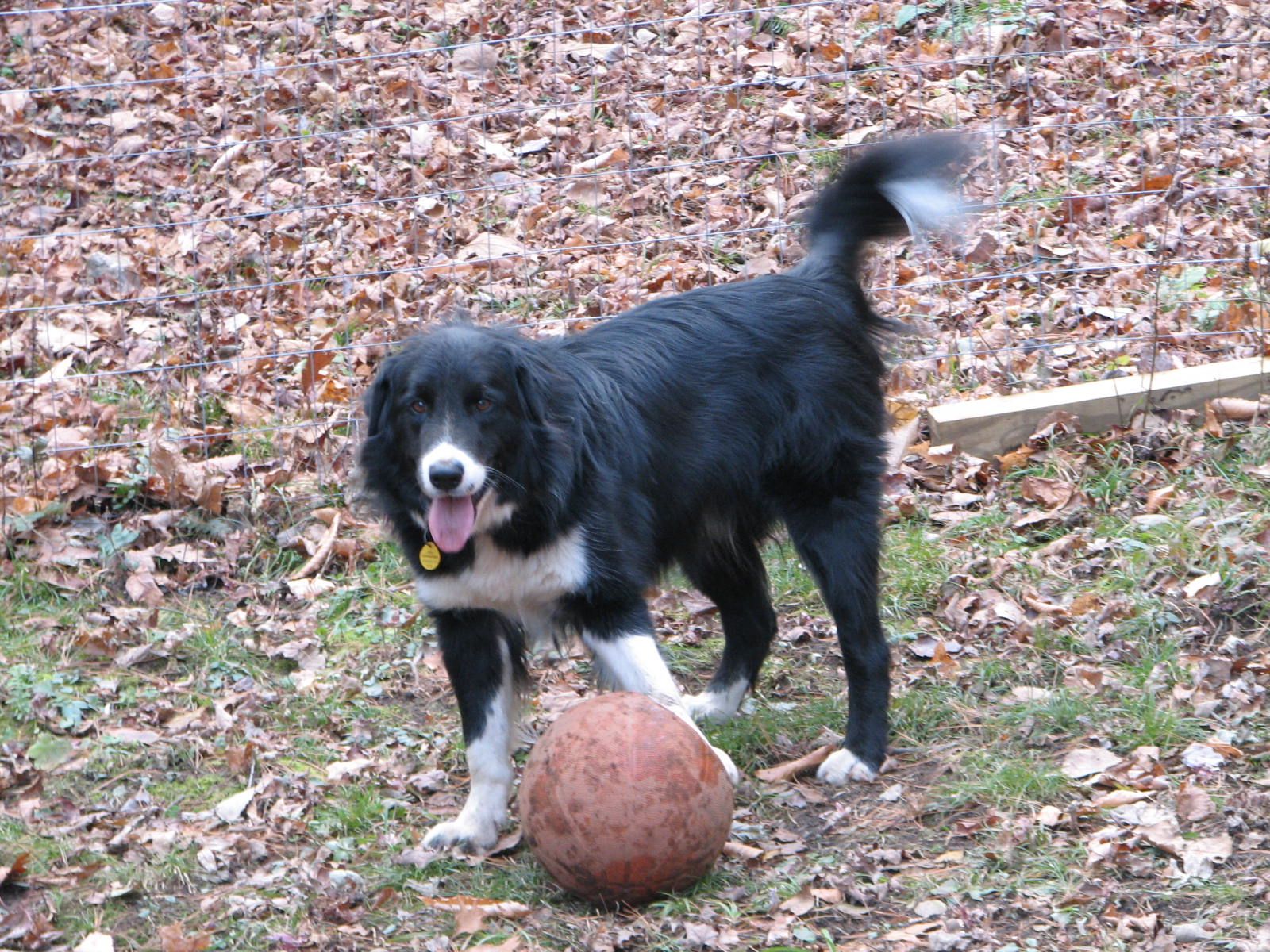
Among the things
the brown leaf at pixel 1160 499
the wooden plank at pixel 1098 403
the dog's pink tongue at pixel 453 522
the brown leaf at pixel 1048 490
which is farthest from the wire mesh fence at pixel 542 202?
the dog's pink tongue at pixel 453 522

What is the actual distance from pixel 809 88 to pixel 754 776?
395 cm

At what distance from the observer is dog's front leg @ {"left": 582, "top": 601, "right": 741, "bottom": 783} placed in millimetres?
3689

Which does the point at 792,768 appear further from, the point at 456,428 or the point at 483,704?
the point at 456,428

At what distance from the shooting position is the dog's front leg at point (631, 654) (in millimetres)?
3689

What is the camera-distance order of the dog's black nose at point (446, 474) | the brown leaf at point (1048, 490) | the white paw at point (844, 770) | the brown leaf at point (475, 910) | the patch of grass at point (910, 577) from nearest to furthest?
the brown leaf at point (475, 910) < the dog's black nose at point (446, 474) < the white paw at point (844, 770) < the patch of grass at point (910, 577) < the brown leaf at point (1048, 490)

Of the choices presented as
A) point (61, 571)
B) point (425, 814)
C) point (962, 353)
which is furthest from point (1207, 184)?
point (61, 571)

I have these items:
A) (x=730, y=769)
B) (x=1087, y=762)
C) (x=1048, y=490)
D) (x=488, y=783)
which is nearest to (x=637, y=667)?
(x=730, y=769)

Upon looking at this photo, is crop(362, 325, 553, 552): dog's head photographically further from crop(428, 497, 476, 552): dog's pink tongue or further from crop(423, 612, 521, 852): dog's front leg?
crop(423, 612, 521, 852): dog's front leg

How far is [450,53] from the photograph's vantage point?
26.6 ft

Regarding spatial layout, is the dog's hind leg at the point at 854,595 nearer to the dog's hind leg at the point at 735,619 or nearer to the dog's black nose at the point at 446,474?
the dog's hind leg at the point at 735,619

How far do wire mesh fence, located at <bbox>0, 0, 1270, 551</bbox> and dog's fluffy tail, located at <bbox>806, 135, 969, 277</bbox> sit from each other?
1505 mm

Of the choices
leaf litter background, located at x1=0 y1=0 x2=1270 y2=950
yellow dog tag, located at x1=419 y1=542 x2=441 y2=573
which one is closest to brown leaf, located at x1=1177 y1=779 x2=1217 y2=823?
leaf litter background, located at x1=0 y1=0 x2=1270 y2=950

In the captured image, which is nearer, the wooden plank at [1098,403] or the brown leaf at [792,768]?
the brown leaf at [792,768]

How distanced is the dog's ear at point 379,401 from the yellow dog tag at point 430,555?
1.08 ft
